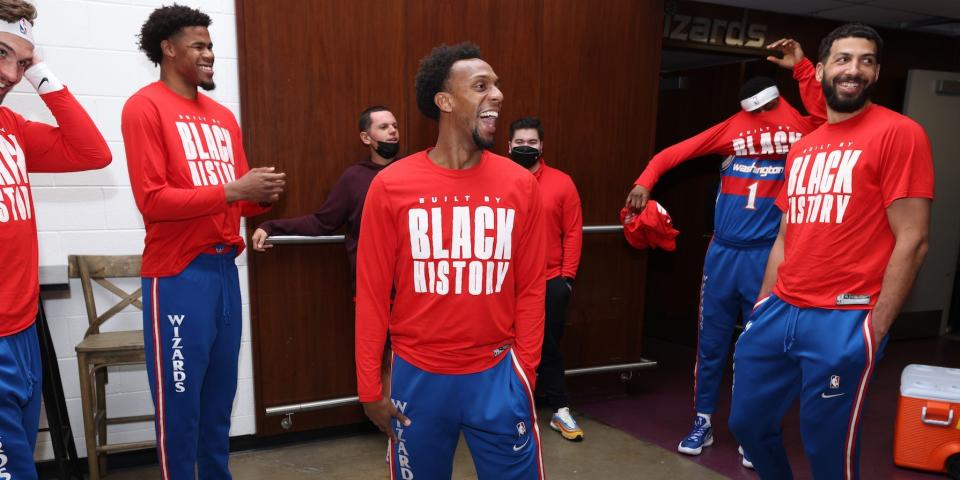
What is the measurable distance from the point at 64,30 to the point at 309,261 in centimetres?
142

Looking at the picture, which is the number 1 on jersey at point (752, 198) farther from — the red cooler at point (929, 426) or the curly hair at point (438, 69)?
the curly hair at point (438, 69)

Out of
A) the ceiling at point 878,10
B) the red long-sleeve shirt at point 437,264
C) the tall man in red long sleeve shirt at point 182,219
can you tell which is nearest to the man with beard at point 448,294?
the red long-sleeve shirt at point 437,264

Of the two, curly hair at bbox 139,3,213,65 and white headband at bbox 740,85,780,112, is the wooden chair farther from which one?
white headband at bbox 740,85,780,112

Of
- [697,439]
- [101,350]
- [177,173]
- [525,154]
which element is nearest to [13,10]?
[177,173]

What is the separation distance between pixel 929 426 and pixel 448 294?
2603mm

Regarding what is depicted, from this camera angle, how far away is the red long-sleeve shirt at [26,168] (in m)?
1.53

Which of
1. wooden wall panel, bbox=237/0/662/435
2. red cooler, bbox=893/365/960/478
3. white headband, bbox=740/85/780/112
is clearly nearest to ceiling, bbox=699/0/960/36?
wooden wall panel, bbox=237/0/662/435

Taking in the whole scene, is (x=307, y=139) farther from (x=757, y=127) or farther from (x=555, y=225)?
(x=757, y=127)

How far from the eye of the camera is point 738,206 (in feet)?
9.78

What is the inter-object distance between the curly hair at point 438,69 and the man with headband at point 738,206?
1794 mm

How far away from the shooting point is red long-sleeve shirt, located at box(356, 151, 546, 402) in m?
1.54

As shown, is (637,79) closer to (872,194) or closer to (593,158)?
(593,158)

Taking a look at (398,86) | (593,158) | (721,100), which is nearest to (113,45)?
(398,86)

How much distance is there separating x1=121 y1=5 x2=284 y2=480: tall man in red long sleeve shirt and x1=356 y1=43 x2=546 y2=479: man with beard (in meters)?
0.60
